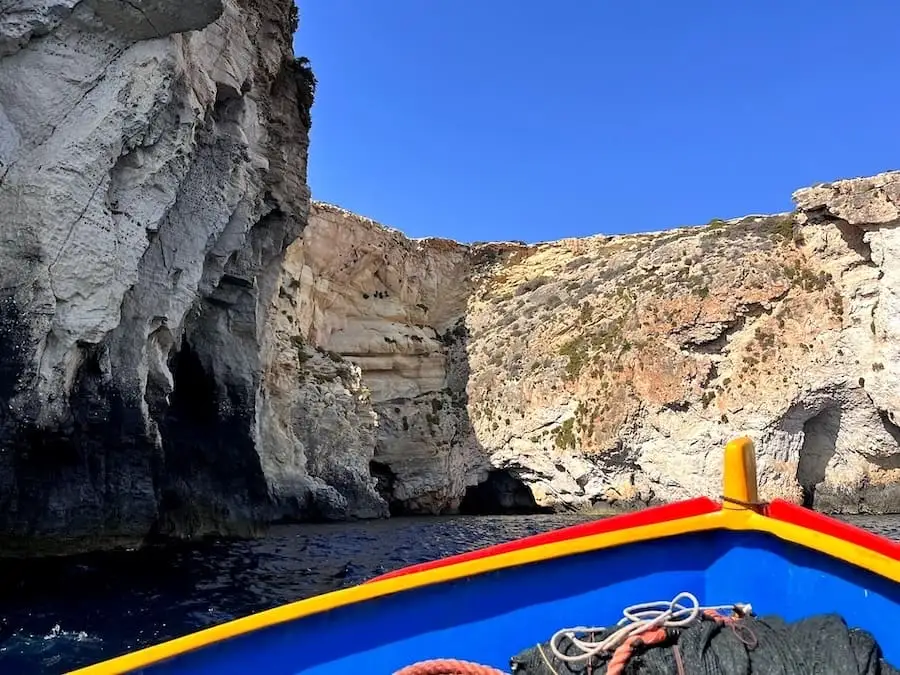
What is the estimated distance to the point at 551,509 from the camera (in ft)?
125

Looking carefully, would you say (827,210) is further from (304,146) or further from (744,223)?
(304,146)

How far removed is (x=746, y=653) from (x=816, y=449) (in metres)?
32.9

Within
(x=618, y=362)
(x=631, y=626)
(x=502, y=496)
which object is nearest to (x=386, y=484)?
(x=502, y=496)

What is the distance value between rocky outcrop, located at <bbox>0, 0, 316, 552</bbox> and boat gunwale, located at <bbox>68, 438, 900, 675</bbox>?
9256mm

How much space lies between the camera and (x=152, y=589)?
10133 mm

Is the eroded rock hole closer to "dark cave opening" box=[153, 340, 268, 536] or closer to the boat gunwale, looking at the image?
"dark cave opening" box=[153, 340, 268, 536]

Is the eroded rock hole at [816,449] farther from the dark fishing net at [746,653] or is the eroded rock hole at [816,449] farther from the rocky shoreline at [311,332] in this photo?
the dark fishing net at [746,653]

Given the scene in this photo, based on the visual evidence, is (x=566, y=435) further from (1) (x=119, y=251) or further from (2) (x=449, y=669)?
(2) (x=449, y=669)

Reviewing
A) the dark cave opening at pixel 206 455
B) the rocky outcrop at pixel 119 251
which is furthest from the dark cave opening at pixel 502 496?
the rocky outcrop at pixel 119 251

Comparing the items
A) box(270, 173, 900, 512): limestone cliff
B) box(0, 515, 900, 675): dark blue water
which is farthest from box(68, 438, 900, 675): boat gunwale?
box(270, 173, 900, 512): limestone cliff

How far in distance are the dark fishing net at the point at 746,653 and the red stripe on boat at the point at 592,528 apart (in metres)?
0.63

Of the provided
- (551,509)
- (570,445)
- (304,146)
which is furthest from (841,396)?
(304,146)

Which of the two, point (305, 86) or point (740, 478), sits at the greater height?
point (305, 86)

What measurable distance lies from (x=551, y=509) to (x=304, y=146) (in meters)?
25.2
